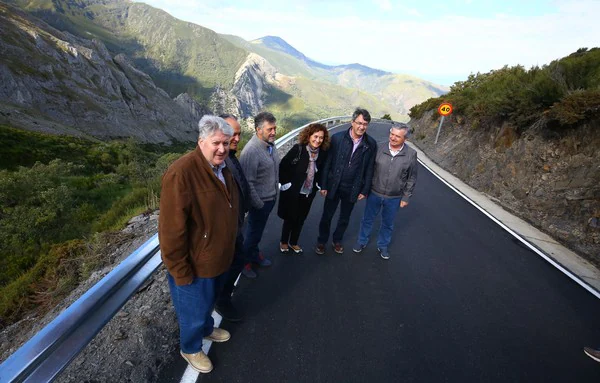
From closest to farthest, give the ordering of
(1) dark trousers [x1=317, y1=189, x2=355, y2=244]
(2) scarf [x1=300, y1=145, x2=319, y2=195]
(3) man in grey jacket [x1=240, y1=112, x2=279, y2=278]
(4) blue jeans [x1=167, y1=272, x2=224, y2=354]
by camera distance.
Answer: (4) blue jeans [x1=167, y1=272, x2=224, y2=354]
(3) man in grey jacket [x1=240, y1=112, x2=279, y2=278]
(2) scarf [x1=300, y1=145, x2=319, y2=195]
(1) dark trousers [x1=317, y1=189, x2=355, y2=244]

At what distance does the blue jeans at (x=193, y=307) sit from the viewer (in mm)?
2354

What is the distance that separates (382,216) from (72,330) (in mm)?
3967

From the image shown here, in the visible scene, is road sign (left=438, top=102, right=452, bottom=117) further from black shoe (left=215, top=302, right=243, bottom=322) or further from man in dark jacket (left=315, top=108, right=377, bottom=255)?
black shoe (left=215, top=302, right=243, bottom=322)

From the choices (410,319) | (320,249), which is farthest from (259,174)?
(410,319)

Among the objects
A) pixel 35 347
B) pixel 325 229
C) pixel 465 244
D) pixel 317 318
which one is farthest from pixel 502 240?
pixel 35 347

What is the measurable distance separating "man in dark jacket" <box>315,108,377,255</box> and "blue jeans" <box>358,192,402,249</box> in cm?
30

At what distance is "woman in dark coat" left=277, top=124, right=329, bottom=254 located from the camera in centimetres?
393

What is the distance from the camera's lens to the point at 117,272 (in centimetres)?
236

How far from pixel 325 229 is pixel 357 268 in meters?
0.74

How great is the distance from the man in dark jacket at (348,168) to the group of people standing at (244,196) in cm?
1

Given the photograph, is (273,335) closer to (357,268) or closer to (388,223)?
(357,268)

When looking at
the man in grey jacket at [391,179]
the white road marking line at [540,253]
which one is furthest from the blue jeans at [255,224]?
the white road marking line at [540,253]

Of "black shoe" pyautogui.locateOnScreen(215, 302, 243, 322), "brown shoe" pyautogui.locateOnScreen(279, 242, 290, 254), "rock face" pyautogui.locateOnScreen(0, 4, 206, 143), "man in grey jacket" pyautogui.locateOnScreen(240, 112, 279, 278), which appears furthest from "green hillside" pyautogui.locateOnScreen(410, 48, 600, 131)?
"rock face" pyautogui.locateOnScreen(0, 4, 206, 143)

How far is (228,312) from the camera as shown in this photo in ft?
10.1
